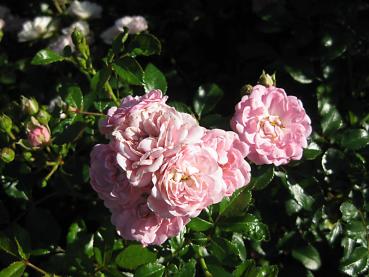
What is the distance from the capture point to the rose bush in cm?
104

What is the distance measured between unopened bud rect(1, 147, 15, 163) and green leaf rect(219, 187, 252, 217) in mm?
577

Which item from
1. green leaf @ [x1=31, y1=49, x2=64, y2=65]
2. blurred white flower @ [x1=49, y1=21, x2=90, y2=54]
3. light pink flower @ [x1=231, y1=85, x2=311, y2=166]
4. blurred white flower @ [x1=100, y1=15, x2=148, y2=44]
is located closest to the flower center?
light pink flower @ [x1=231, y1=85, x2=311, y2=166]

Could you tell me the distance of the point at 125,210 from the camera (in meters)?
1.08

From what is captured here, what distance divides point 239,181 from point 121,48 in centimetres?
51

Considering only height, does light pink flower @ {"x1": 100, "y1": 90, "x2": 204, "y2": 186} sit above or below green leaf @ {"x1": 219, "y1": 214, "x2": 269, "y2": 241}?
above

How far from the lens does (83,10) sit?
2143mm

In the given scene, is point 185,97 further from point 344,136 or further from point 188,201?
point 188,201

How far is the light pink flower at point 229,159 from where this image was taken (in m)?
1.04

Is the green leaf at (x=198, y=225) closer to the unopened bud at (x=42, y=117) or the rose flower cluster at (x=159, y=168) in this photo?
the rose flower cluster at (x=159, y=168)

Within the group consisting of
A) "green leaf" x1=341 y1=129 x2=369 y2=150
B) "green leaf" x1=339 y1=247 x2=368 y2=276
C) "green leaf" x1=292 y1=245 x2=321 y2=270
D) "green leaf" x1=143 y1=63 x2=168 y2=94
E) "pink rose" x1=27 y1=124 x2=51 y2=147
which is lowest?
"green leaf" x1=292 y1=245 x2=321 y2=270

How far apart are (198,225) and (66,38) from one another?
1103mm

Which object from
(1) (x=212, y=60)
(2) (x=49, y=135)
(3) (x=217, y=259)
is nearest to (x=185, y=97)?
(1) (x=212, y=60)

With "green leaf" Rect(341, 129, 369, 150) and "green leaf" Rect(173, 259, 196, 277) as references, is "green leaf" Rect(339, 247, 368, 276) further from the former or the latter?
"green leaf" Rect(173, 259, 196, 277)

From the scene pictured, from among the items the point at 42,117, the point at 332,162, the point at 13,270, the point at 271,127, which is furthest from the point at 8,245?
the point at 332,162
